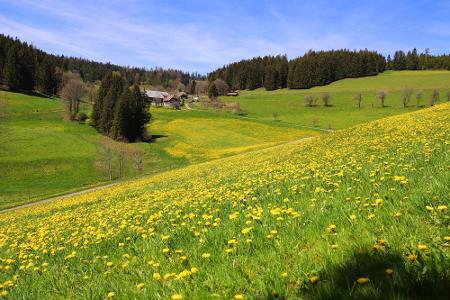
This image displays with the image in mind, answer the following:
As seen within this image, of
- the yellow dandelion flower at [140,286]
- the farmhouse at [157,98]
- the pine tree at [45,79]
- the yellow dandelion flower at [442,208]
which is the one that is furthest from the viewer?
the farmhouse at [157,98]

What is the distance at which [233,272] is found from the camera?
4.91 meters

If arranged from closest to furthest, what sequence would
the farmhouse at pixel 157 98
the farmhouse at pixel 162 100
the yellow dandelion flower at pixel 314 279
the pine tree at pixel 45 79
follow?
the yellow dandelion flower at pixel 314 279 < the pine tree at pixel 45 79 < the farmhouse at pixel 162 100 < the farmhouse at pixel 157 98

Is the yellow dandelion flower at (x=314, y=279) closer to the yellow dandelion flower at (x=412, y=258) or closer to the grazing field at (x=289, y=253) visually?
the grazing field at (x=289, y=253)

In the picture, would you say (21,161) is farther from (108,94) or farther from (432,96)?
(432,96)

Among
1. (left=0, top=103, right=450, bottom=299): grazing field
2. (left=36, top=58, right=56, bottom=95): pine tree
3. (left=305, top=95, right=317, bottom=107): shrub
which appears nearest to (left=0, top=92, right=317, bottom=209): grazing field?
(left=36, top=58, right=56, bottom=95): pine tree

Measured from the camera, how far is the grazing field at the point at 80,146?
62.2 meters

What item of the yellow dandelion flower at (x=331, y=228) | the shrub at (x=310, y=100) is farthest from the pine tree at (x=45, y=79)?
the yellow dandelion flower at (x=331, y=228)

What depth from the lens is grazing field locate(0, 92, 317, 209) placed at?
6216 centimetres

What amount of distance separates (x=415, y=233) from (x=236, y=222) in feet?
10.8

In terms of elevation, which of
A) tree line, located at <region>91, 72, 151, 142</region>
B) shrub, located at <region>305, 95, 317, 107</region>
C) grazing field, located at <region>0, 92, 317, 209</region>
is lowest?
grazing field, located at <region>0, 92, 317, 209</region>

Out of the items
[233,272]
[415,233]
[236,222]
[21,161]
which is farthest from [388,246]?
[21,161]

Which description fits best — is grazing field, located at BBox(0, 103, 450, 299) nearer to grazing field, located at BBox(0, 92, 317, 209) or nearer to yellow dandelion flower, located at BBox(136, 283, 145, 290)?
yellow dandelion flower, located at BBox(136, 283, 145, 290)

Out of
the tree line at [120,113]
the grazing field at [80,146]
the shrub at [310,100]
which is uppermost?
the shrub at [310,100]

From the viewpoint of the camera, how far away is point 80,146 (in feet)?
268
